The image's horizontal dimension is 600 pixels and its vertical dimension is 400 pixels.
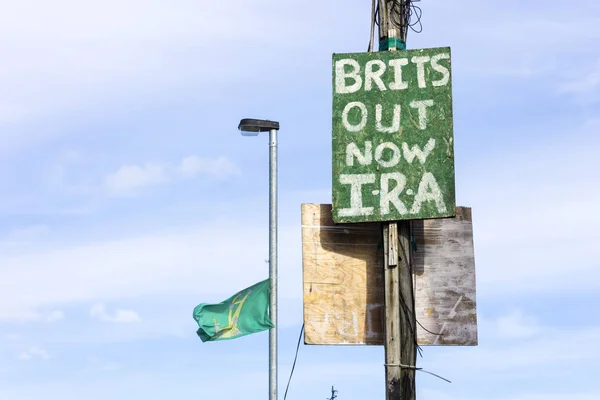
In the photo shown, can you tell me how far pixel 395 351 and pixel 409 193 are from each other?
6.67 ft

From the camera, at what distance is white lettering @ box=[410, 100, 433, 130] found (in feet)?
45.5

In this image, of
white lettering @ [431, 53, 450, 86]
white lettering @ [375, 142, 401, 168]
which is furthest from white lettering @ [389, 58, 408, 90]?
white lettering @ [375, 142, 401, 168]

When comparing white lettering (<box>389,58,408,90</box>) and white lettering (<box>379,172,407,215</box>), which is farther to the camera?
white lettering (<box>389,58,408,90</box>)

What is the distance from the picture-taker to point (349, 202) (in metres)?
14.0

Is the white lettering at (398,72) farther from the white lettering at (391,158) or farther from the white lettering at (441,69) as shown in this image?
the white lettering at (391,158)

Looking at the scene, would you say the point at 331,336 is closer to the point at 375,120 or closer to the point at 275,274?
the point at 275,274

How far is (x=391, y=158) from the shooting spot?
13898mm

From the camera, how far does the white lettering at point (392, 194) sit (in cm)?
1375

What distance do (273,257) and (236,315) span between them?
1017 mm

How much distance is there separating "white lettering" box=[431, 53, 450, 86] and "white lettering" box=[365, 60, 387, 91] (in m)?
0.67

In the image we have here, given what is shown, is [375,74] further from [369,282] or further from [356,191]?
[369,282]

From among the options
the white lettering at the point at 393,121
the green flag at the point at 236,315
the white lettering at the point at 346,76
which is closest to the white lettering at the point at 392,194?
the white lettering at the point at 393,121

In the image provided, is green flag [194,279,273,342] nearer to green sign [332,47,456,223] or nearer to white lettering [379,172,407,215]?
green sign [332,47,456,223]

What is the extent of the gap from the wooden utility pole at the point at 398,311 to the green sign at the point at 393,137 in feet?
0.92
